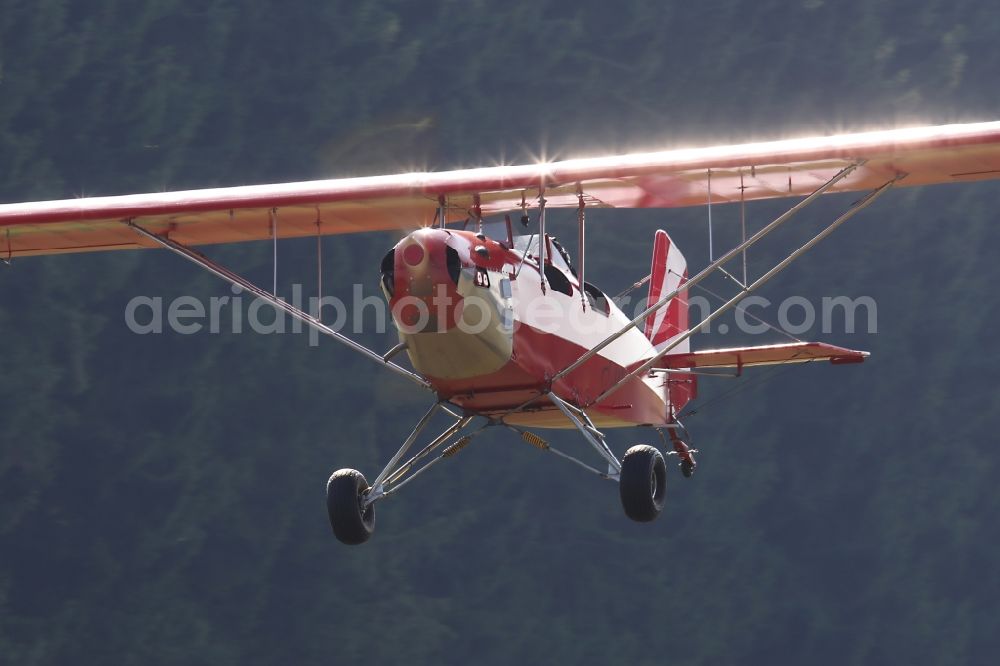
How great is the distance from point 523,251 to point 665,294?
4093 mm

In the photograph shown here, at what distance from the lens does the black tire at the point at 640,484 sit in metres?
11.2

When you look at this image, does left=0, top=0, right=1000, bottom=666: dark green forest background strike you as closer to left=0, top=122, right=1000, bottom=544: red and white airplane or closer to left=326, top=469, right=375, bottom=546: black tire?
left=0, top=122, right=1000, bottom=544: red and white airplane

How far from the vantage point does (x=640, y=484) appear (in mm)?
11211

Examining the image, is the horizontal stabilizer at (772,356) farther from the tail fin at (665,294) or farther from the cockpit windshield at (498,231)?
the cockpit windshield at (498,231)

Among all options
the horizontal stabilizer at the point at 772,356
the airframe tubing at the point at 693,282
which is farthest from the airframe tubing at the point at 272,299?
the horizontal stabilizer at the point at 772,356

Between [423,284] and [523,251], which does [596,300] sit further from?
[423,284]

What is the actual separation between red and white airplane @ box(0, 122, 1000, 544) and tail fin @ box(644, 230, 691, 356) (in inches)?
49.5

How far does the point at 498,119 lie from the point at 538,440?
26916 millimetres

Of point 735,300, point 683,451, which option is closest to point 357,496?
point 735,300

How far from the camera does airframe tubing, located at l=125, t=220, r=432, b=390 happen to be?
453 inches

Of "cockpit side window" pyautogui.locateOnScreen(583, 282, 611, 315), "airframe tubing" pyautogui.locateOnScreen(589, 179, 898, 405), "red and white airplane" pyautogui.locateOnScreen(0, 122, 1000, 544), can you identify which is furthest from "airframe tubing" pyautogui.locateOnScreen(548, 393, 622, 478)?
"cockpit side window" pyautogui.locateOnScreen(583, 282, 611, 315)

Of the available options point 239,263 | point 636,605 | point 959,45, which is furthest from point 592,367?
point 959,45

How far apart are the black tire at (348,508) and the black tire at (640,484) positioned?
5.71 feet

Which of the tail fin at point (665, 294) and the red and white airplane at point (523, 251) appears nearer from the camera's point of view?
the red and white airplane at point (523, 251)
